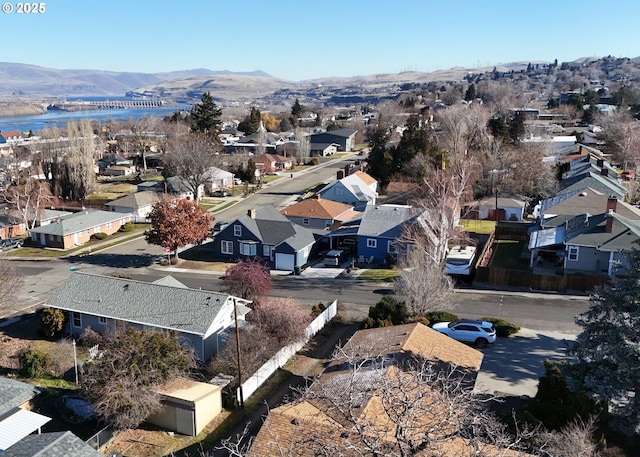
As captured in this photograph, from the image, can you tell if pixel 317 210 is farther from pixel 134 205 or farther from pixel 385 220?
pixel 134 205

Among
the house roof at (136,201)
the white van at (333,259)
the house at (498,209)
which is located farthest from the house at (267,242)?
the house at (498,209)

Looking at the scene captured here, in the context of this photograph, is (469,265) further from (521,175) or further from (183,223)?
(521,175)

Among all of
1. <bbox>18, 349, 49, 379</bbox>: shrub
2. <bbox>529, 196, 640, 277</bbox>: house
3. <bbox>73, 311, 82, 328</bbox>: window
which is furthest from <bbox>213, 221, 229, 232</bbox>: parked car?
<bbox>529, 196, 640, 277</bbox>: house

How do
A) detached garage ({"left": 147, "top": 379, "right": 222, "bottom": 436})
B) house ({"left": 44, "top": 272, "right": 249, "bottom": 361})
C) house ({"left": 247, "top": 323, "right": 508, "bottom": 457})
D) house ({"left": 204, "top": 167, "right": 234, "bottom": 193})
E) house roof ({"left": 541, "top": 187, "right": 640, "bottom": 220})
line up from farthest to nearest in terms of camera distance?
house ({"left": 204, "top": 167, "right": 234, "bottom": 193}) → house roof ({"left": 541, "top": 187, "right": 640, "bottom": 220}) → house ({"left": 44, "top": 272, "right": 249, "bottom": 361}) → detached garage ({"left": 147, "top": 379, "right": 222, "bottom": 436}) → house ({"left": 247, "top": 323, "right": 508, "bottom": 457})

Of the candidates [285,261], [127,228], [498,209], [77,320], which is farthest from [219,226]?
[498,209]

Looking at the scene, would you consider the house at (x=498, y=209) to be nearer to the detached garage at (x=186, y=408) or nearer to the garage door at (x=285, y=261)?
the garage door at (x=285, y=261)

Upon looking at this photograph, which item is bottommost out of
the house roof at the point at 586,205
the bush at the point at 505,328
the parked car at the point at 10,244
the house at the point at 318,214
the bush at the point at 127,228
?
the parked car at the point at 10,244

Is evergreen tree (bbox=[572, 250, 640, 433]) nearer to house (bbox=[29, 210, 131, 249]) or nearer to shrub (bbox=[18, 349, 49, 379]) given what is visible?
shrub (bbox=[18, 349, 49, 379])

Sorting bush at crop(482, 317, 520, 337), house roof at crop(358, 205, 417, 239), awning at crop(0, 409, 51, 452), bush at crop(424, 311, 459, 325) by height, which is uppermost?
house roof at crop(358, 205, 417, 239)
